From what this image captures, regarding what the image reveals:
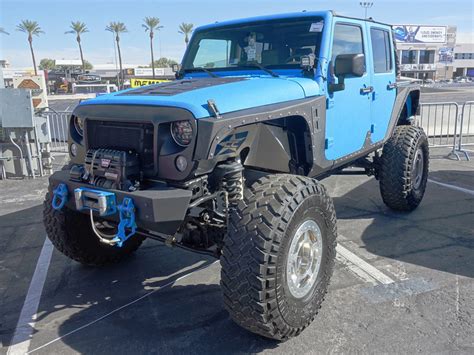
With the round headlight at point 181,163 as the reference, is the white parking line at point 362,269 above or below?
below

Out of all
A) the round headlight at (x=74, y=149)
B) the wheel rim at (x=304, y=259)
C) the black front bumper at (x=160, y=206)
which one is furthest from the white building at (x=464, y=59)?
the black front bumper at (x=160, y=206)

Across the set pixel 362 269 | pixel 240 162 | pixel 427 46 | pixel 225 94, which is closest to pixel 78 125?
pixel 225 94

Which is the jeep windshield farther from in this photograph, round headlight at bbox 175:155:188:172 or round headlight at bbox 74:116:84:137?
round headlight at bbox 175:155:188:172

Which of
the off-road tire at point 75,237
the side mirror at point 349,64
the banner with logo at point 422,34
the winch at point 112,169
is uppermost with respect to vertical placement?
the banner with logo at point 422,34

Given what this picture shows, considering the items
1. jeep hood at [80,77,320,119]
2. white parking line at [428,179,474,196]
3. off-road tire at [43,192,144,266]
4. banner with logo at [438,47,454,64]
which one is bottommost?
white parking line at [428,179,474,196]

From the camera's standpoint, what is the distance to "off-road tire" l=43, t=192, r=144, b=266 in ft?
12.7

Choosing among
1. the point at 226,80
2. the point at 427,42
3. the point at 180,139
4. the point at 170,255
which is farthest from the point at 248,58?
the point at 427,42

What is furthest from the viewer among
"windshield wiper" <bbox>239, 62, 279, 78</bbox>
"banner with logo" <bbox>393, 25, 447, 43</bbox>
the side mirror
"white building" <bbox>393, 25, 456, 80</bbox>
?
"white building" <bbox>393, 25, 456, 80</bbox>

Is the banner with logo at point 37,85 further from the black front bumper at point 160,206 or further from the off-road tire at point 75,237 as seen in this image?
the black front bumper at point 160,206

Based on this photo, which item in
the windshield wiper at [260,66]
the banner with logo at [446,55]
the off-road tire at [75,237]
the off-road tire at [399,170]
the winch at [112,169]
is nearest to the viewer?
the winch at [112,169]

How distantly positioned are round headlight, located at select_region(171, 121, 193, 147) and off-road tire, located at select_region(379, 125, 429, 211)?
11.1 feet

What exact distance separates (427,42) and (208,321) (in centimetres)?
8264

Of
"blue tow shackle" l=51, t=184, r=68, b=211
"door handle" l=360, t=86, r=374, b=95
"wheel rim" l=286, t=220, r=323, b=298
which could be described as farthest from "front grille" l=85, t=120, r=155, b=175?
"door handle" l=360, t=86, r=374, b=95

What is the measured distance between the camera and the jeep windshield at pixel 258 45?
161 inches
